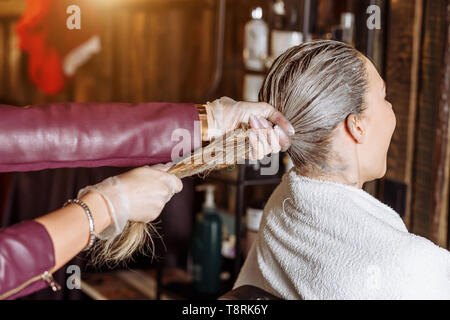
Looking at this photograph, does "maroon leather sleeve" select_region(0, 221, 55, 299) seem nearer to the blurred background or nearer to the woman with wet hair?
the woman with wet hair

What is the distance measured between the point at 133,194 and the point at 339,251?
1.38 ft

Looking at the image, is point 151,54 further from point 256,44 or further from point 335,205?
point 335,205

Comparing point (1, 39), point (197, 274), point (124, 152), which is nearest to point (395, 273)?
point (124, 152)

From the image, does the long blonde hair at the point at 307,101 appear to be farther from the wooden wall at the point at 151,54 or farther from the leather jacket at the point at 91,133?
the wooden wall at the point at 151,54

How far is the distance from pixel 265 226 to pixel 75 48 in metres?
2.82

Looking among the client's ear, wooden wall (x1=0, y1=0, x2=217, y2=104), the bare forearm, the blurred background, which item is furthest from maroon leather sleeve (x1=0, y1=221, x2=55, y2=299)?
wooden wall (x1=0, y1=0, x2=217, y2=104)

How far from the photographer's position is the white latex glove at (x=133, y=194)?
0.86 metres

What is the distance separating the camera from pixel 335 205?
106 centimetres

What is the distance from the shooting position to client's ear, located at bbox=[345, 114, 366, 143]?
3.68 feet

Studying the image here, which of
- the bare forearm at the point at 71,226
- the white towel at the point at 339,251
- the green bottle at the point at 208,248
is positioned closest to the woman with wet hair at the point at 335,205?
the white towel at the point at 339,251

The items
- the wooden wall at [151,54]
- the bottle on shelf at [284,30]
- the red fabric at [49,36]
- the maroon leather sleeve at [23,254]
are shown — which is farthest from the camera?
the red fabric at [49,36]

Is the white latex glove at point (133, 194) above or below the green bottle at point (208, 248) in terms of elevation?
above

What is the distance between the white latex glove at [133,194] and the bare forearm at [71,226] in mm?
20

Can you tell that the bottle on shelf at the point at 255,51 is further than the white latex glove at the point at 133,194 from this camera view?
Yes
